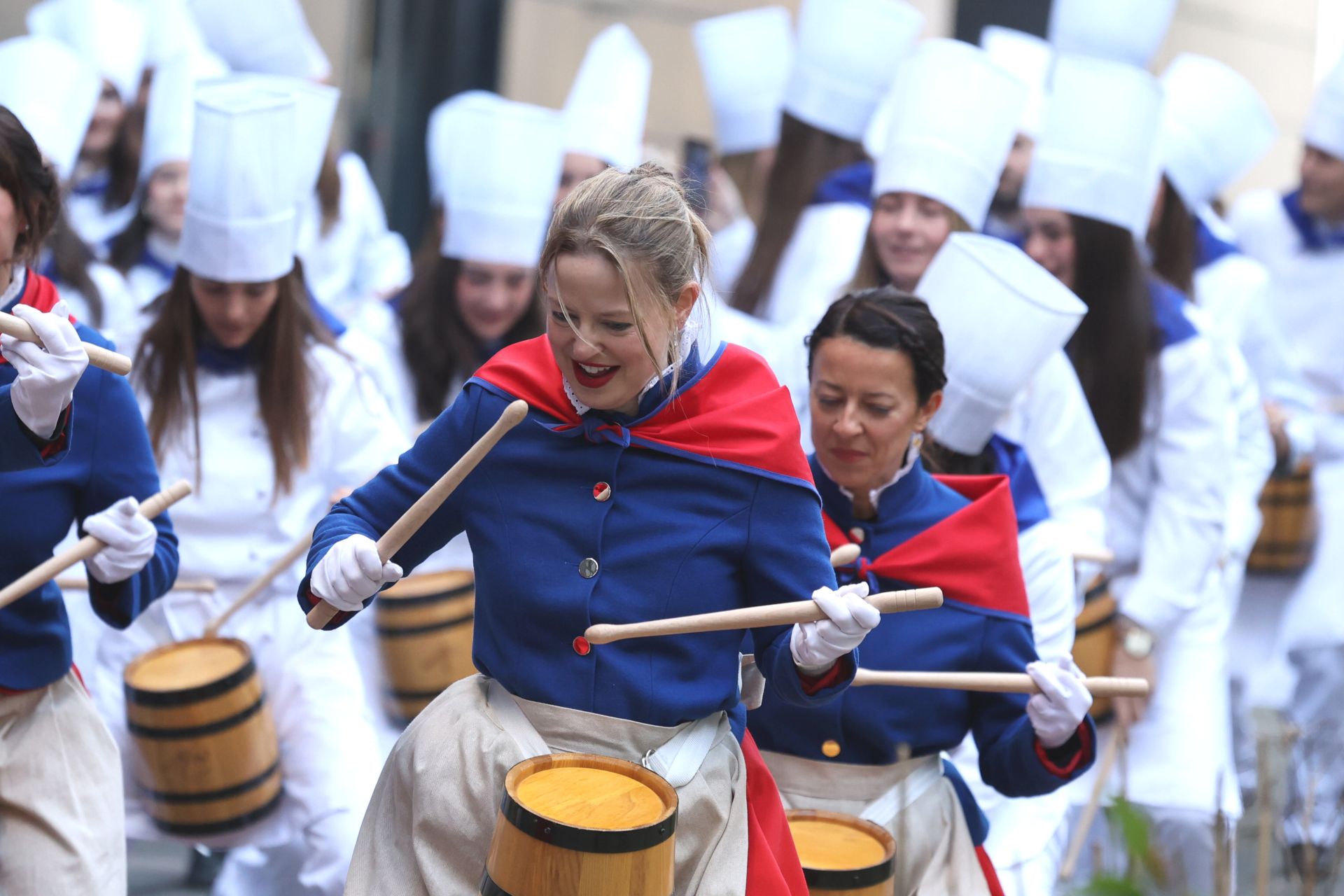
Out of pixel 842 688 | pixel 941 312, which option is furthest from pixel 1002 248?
pixel 842 688

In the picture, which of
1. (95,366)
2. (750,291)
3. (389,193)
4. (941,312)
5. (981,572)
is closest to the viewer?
(95,366)

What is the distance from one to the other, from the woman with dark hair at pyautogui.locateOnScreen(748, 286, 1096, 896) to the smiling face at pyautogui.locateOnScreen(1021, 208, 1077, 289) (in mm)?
2256

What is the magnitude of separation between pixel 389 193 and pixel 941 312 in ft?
28.1

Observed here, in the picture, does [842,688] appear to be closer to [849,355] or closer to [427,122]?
[849,355]

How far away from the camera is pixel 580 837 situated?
84.5 inches

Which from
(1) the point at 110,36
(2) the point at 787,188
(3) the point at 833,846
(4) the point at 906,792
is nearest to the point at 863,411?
(4) the point at 906,792

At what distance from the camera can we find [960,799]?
10.5 feet

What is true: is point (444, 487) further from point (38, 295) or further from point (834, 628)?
point (38, 295)

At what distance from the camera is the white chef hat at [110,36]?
7.01 metres

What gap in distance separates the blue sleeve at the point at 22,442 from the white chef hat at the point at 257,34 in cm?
480

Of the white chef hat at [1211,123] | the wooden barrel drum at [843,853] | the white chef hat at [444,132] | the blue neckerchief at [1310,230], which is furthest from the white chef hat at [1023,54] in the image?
the wooden barrel drum at [843,853]

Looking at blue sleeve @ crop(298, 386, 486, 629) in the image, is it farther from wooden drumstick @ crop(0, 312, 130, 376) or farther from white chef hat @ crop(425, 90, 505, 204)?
white chef hat @ crop(425, 90, 505, 204)

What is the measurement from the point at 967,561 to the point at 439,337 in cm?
297

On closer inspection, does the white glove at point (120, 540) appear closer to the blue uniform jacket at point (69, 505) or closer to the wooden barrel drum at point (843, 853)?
the blue uniform jacket at point (69, 505)
